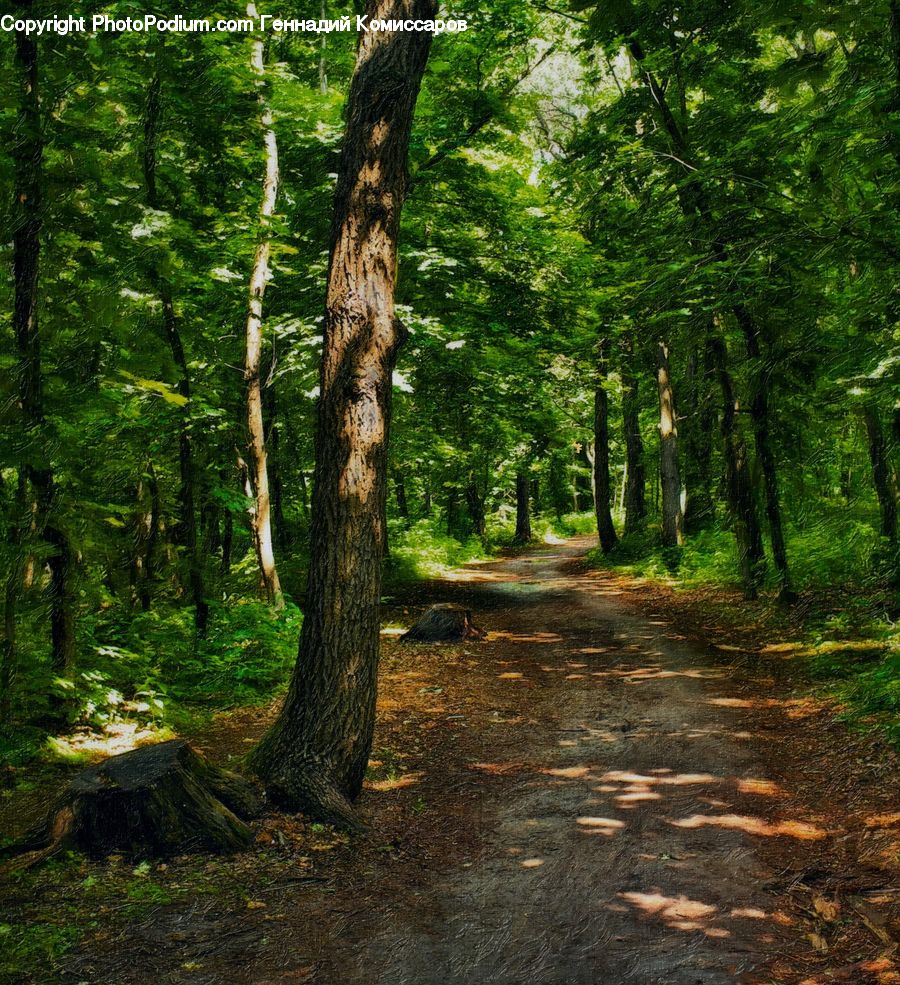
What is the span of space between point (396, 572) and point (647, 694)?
485 inches

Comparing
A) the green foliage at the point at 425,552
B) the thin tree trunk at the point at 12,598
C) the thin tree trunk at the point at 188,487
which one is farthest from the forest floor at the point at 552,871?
the green foliage at the point at 425,552

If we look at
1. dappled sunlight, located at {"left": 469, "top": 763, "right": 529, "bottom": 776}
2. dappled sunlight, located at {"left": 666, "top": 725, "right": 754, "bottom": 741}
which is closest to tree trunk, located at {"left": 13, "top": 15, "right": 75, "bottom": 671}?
dappled sunlight, located at {"left": 469, "top": 763, "right": 529, "bottom": 776}

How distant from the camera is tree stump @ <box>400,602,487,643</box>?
11.0 meters

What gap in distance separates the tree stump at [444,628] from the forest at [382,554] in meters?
0.10

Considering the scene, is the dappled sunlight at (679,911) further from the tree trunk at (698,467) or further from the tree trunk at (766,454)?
the tree trunk at (698,467)

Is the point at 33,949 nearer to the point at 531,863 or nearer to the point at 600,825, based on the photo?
the point at 531,863

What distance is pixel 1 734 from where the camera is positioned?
5.69 m

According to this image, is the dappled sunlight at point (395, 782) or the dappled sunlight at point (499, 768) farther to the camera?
the dappled sunlight at point (499, 768)

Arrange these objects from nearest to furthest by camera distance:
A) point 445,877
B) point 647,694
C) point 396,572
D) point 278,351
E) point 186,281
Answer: point 445,877 → point 647,694 → point 186,281 → point 278,351 → point 396,572

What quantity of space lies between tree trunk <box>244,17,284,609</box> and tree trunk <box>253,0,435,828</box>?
449cm

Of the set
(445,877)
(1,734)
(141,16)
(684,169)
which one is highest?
(141,16)

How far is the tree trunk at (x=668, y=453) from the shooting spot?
16.5m

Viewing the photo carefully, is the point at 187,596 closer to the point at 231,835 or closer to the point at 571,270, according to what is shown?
the point at 231,835

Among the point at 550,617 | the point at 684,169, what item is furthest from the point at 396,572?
the point at 684,169
